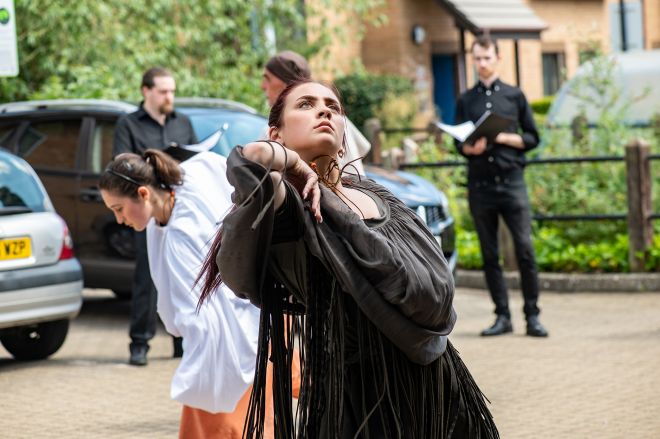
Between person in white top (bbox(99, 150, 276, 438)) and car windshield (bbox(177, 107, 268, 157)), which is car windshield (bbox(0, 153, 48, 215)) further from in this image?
person in white top (bbox(99, 150, 276, 438))

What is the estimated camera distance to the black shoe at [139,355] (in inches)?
353

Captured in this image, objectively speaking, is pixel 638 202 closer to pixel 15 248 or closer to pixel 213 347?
pixel 15 248

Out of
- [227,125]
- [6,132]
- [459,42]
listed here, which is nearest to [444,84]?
[459,42]

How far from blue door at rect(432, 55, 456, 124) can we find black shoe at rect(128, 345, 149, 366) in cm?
1972

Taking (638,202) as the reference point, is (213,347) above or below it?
above

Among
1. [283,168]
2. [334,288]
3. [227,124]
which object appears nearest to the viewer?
[283,168]

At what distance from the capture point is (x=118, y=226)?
34.0 ft

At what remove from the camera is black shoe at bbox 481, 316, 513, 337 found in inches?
376

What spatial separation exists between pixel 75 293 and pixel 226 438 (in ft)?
14.5

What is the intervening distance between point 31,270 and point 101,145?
210 cm

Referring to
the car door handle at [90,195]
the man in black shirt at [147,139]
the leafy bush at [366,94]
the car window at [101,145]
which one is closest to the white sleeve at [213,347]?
the man in black shirt at [147,139]

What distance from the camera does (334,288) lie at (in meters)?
3.16

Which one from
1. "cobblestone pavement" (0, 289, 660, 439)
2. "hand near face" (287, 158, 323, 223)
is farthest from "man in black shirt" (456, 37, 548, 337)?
"hand near face" (287, 158, 323, 223)

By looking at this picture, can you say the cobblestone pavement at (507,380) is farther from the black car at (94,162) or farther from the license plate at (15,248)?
the license plate at (15,248)
